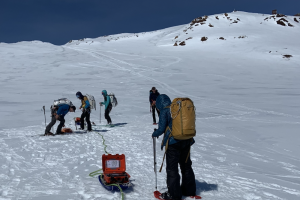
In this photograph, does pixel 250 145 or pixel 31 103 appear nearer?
pixel 250 145

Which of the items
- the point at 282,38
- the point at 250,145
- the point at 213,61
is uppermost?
the point at 282,38

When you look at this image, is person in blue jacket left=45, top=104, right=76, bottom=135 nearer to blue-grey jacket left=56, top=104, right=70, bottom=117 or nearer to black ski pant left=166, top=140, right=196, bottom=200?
blue-grey jacket left=56, top=104, right=70, bottom=117

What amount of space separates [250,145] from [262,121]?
4333 millimetres

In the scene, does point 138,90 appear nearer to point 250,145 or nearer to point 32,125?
point 32,125

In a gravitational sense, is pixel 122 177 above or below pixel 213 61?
below

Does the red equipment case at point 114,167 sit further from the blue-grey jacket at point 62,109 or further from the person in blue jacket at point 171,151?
the blue-grey jacket at point 62,109

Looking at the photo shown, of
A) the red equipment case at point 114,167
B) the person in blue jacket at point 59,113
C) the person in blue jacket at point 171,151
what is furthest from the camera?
the person in blue jacket at point 59,113

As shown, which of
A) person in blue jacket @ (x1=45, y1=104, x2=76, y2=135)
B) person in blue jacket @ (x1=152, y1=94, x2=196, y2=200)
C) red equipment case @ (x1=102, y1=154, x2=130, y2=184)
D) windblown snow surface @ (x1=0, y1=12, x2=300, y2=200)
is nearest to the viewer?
person in blue jacket @ (x1=152, y1=94, x2=196, y2=200)

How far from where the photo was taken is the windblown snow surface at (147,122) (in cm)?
522

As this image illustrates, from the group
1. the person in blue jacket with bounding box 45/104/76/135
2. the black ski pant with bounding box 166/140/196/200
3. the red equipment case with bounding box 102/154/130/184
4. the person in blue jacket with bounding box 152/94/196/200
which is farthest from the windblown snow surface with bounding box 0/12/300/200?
the person in blue jacket with bounding box 45/104/76/135

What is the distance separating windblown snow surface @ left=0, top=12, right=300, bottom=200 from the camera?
205 inches

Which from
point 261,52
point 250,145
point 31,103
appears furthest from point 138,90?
point 261,52

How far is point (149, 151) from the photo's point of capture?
7.84 meters

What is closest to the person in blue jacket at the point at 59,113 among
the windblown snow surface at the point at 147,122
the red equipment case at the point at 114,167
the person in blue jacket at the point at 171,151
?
the windblown snow surface at the point at 147,122
